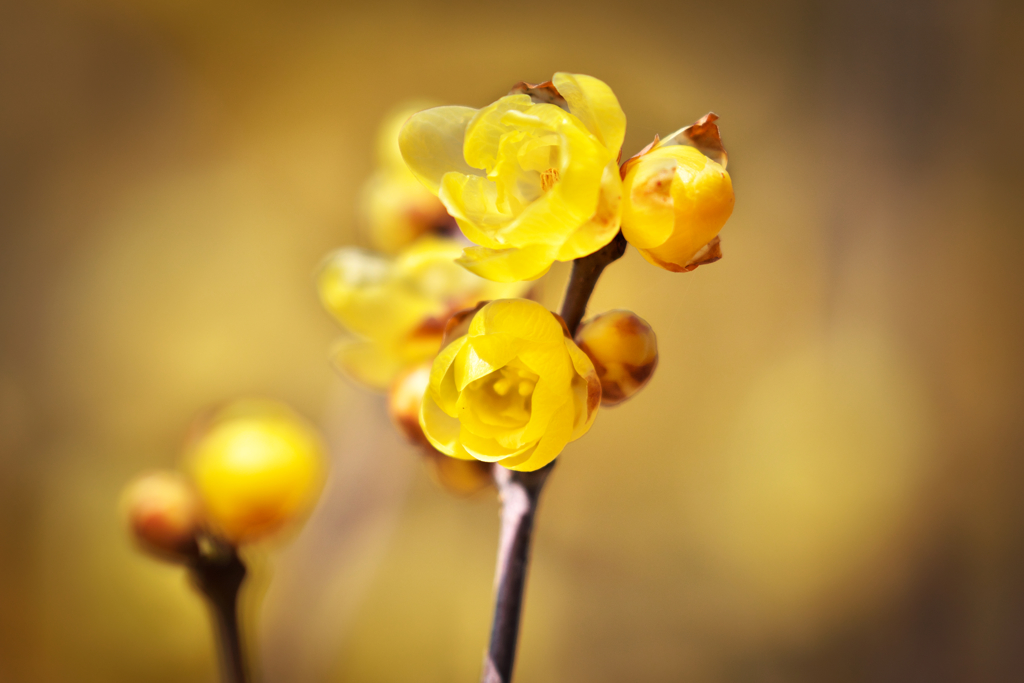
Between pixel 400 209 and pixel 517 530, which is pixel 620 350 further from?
pixel 400 209

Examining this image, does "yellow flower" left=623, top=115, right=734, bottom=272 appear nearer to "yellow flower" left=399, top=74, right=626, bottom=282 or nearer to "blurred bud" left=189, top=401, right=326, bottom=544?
"yellow flower" left=399, top=74, right=626, bottom=282

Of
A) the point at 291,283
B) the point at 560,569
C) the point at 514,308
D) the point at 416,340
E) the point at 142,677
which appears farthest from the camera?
the point at 291,283

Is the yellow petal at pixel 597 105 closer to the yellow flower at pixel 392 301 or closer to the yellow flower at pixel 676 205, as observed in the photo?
the yellow flower at pixel 676 205

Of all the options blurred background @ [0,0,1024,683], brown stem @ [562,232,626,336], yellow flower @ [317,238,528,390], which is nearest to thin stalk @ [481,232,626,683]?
brown stem @ [562,232,626,336]

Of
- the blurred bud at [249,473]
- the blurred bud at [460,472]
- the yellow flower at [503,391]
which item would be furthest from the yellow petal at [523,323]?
the blurred bud at [249,473]

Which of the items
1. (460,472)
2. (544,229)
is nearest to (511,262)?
(544,229)

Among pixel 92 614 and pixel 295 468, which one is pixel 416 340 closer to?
pixel 295 468

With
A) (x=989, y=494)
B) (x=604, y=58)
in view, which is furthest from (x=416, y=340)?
(x=989, y=494)
